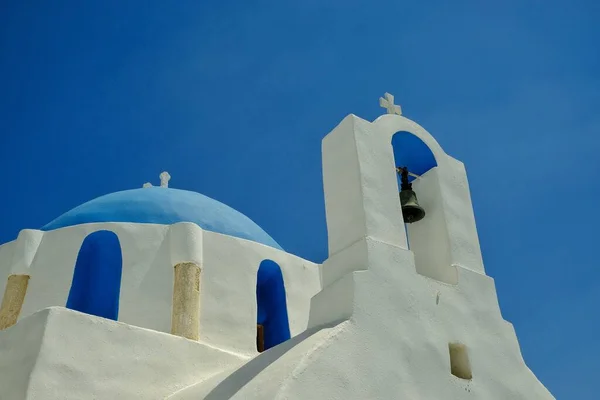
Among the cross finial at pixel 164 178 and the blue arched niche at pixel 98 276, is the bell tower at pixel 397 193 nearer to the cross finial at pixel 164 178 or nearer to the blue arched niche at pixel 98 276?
the blue arched niche at pixel 98 276

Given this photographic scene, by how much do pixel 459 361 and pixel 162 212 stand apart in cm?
502

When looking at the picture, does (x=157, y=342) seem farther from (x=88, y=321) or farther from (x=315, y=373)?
(x=315, y=373)

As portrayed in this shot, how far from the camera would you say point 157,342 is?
6.34 meters

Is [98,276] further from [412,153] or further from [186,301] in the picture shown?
[412,153]

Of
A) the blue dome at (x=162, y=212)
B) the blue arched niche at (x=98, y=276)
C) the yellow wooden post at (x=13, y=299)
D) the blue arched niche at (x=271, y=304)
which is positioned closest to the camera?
the yellow wooden post at (x=13, y=299)

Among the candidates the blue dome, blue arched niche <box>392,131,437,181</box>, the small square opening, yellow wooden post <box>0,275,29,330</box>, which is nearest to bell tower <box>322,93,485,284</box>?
blue arched niche <box>392,131,437,181</box>

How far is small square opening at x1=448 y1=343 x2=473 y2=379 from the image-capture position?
529 centimetres

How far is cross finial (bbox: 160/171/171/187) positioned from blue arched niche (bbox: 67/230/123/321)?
2.26m

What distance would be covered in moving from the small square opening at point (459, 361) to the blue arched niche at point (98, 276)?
4.82 meters

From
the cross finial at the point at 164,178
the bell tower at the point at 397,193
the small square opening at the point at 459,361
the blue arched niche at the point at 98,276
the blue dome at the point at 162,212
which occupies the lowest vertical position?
the small square opening at the point at 459,361

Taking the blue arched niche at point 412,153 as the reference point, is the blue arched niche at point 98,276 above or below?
above

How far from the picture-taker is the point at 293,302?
8781 millimetres

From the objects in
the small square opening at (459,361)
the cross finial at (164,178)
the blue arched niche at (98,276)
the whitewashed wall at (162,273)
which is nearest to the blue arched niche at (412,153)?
the small square opening at (459,361)

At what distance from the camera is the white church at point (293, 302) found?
15.7 ft
